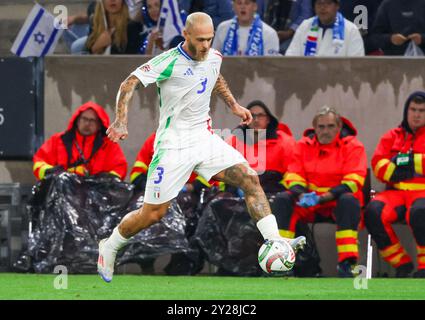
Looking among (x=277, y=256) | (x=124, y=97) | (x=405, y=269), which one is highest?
(x=124, y=97)

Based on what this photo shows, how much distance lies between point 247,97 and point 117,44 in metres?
1.77

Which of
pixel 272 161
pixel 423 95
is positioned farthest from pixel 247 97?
pixel 423 95

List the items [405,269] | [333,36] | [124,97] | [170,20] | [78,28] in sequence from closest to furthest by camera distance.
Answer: [124,97]
[405,269]
[333,36]
[170,20]
[78,28]

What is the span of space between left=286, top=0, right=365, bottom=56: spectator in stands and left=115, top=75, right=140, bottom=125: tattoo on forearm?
488 cm

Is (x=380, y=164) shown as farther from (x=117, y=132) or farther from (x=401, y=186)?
(x=117, y=132)

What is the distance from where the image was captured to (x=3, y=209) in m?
15.1

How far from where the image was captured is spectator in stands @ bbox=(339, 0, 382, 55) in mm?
16625

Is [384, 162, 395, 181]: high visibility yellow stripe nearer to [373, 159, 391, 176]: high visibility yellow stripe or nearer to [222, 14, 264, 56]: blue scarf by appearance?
[373, 159, 391, 176]: high visibility yellow stripe

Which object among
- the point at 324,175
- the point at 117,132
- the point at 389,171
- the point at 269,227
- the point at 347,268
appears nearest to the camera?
the point at 117,132

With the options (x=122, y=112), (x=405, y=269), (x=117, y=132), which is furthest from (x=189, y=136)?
(x=405, y=269)

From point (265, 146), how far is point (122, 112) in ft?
13.2

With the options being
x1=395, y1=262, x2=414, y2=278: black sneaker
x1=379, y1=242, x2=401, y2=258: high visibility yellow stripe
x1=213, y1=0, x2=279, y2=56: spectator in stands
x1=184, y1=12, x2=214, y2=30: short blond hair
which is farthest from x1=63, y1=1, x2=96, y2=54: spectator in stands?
x1=184, y1=12, x2=214, y2=30: short blond hair

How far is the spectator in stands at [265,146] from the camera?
14.8 meters

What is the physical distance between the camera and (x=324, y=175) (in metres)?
14.6
